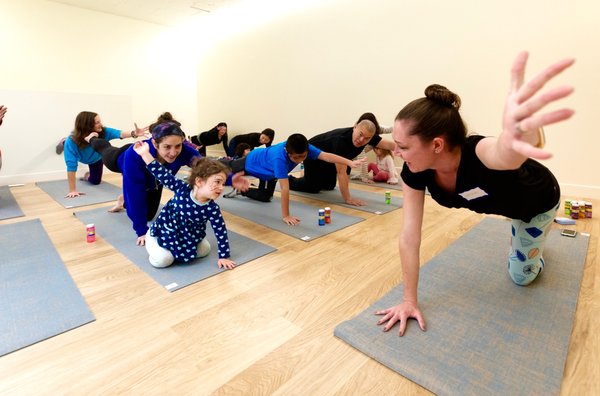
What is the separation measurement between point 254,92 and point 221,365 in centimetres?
644

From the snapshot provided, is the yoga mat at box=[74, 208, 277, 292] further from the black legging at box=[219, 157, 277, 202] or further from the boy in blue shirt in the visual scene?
the black legging at box=[219, 157, 277, 202]

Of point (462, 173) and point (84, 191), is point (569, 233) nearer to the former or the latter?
point (462, 173)

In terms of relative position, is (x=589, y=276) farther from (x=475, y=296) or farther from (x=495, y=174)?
(x=495, y=174)

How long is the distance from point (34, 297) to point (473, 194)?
84.4 inches

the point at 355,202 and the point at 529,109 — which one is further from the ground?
the point at 529,109

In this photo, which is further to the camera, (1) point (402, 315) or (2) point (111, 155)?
(2) point (111, 155)

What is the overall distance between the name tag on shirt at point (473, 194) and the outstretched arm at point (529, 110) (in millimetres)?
527

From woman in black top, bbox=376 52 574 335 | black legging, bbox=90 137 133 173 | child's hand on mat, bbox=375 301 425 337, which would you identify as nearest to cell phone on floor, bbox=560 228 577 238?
woman in black top, bbox=376 52 574 335

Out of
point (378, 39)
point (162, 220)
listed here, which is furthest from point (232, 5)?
point (162, 220)

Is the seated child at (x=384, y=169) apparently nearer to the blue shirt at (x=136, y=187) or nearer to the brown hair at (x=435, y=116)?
the blue shirt at (x=136, y=187)

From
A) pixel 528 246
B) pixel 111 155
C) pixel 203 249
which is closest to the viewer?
pixel 528 246

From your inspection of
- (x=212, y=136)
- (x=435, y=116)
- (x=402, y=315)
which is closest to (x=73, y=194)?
(x=212, y=136)

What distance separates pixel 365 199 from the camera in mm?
3791

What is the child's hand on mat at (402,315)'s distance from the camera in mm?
1393
